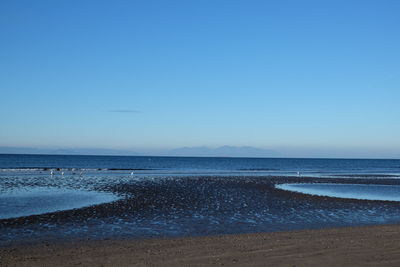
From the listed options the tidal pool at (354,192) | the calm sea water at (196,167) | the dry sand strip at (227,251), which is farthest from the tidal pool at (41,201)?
the calm sea water at (196,167)

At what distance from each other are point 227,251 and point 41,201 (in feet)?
53.9

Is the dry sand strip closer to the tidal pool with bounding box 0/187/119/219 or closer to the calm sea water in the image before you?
the tidal pool with bounding box 0/187/119/219

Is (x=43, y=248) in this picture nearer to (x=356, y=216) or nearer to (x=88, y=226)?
(x=88, y=226)

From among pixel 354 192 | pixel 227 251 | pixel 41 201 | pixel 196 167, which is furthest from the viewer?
pixel 196 167

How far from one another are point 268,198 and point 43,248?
58.6 feet

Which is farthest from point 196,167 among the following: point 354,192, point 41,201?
point 41,201

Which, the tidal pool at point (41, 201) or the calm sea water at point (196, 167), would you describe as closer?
the tidal pool at point (41, 201)

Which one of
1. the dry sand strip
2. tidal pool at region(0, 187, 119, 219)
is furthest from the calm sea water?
the dry sand strip

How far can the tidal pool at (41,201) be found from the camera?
19.6 meters

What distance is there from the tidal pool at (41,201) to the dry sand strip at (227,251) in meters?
8.19

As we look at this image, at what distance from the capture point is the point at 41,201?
23750mm

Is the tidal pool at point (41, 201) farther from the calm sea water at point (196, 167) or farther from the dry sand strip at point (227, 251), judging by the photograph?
the calm sea water at point (196, 167)

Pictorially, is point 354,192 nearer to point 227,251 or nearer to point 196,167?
point 227,251

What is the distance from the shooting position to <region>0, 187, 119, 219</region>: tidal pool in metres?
19.6
